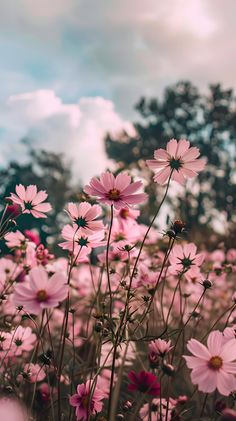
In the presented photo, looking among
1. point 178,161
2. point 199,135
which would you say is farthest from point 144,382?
point 199,135

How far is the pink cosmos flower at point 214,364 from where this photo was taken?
65 cm

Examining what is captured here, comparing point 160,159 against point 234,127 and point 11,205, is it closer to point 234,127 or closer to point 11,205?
point 11,205

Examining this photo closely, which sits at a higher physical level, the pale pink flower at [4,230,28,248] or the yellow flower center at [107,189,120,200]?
the pale pink flower at [4,230,28,248]

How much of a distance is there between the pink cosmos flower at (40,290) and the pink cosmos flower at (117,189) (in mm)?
251

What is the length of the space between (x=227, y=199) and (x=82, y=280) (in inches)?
544

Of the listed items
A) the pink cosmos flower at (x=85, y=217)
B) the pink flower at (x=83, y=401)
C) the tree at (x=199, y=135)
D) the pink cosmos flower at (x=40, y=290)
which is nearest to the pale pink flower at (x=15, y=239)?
the pink cosmos flower at (x=85, y=217)

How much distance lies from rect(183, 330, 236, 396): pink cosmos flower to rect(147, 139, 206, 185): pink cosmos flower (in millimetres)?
339

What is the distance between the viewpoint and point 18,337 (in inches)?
44.3

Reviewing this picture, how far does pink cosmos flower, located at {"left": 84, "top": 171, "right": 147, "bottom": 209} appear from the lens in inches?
32.3

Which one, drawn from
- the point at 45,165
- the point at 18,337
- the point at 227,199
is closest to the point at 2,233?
the point at 18,337

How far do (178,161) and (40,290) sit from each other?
0.43 m

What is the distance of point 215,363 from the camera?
2.21ft

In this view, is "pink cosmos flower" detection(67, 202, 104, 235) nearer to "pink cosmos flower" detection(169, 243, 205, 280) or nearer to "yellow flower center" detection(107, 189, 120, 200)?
"yellow flower center" detection(107, 189, 120, 200)

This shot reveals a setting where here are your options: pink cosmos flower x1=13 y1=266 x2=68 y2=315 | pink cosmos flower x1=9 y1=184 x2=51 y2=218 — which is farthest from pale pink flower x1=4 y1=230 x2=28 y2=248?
pink cosmos flower x1=13 y1=266 x2=68 y2=315
